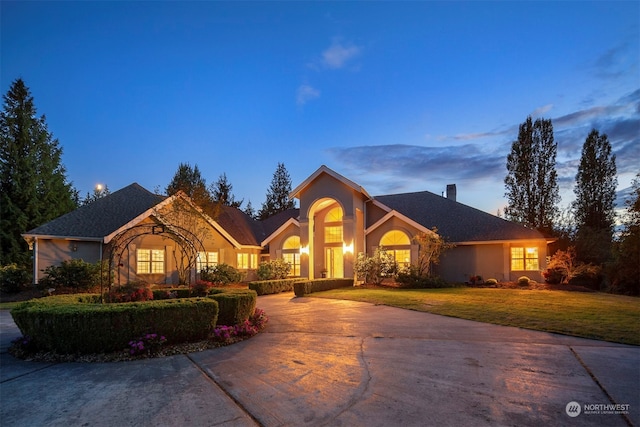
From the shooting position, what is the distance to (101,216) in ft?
67.9

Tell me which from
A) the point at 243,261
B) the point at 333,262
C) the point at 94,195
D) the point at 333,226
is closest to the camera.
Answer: the point at 333,226

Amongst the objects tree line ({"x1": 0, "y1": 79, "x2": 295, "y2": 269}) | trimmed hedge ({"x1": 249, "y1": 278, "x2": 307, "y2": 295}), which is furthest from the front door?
tree line ({"x1": 0, "y1": 79, "x2": 295, "y2": 269})

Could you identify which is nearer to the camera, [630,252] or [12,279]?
[12,279]

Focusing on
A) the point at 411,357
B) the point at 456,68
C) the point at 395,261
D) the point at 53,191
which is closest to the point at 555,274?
the point at 395,261

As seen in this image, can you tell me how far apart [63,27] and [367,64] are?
1121cm

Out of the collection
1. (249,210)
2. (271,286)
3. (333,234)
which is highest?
(249,210)

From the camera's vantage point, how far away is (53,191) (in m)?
29.1

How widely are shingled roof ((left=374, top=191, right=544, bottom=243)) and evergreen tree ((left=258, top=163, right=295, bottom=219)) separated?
21181 mm

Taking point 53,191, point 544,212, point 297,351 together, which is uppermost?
point 53,191

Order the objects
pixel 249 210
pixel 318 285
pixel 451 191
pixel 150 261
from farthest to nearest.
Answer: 1. pixel 249 210
2. pixel 451 191
3. pixel 150 261
4. pixel 318 285

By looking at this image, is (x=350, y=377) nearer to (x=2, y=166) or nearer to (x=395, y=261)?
(x=395, y=261)

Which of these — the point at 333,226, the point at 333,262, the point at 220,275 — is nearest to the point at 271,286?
the point at 220,275

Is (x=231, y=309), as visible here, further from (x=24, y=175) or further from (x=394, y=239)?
(x=24, y=175)

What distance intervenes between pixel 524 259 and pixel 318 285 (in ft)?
39.3
